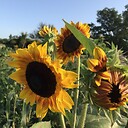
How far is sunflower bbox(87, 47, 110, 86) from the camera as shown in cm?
107

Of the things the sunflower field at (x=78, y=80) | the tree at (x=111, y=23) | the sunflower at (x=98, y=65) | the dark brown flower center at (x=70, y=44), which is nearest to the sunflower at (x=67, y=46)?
the dark brown flower center at (x=70, y=44)

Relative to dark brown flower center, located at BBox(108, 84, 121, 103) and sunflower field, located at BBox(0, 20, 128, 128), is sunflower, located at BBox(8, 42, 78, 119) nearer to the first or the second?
sunflower field, located at BBox(0, 20, 128, 128)

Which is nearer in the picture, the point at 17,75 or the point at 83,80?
the point at 83,80

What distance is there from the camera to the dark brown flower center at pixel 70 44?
1900 millimetres

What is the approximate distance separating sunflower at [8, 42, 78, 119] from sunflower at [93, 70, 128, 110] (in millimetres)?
84

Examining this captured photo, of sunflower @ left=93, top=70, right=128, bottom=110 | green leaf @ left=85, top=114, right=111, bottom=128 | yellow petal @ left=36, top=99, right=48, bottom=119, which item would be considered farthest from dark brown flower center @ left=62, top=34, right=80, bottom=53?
sunflower @ left=93, top=70, right=128, bottom=110

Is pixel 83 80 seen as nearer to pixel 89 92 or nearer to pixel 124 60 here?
pixel 89 92

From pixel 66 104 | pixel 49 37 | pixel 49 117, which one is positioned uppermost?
pixel 49 37

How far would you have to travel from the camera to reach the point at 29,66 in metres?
1.23

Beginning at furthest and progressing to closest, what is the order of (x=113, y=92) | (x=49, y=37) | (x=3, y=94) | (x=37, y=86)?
1. (x=3, y=94)
2. (x=49, y=37)
3. (x=37, y=86)
4. (x=113, y=92)

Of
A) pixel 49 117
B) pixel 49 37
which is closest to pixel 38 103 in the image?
pixel 49 37

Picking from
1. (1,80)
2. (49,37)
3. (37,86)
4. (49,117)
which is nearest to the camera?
(37,86)

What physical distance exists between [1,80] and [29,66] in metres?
2.24

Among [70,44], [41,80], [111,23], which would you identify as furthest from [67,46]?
[111,23]
